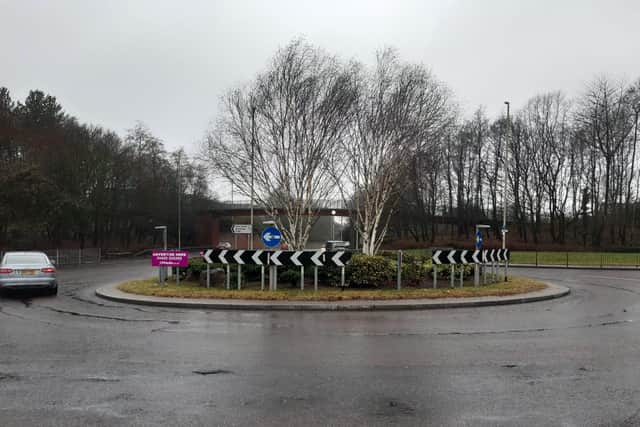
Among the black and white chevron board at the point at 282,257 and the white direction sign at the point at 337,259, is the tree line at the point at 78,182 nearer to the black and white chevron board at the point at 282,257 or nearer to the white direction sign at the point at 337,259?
the black and white chevron board at the point at 282,257

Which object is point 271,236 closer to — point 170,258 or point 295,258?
point 295,258

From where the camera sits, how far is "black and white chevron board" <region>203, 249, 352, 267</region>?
16.8 m

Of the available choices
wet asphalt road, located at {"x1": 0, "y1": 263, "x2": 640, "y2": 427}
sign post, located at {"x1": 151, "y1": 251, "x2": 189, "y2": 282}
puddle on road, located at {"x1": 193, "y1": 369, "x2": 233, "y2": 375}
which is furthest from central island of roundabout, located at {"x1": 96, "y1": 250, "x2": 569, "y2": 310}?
puddle on road, located at {"x1": 193, "y1": 369, "x2": 233, "y2": 375}

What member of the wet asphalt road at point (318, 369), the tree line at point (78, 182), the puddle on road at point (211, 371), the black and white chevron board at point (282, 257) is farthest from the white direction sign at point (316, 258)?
the tree line at point (78, 182)

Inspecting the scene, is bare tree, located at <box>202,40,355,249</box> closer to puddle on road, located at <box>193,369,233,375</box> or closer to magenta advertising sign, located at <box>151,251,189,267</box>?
magenta advertising sign, located at <box>151,251,189,267</box>

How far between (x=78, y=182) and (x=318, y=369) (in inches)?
1835

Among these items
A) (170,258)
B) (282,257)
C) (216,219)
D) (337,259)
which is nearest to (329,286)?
(337,259)

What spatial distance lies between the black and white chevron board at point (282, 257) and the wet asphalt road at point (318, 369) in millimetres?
3705

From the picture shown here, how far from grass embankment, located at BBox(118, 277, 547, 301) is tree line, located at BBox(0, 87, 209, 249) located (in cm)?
2880

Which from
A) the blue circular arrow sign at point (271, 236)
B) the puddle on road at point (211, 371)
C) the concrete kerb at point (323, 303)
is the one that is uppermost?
the blue circular arrow sign at point (271, 236)

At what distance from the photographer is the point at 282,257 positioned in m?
16.9

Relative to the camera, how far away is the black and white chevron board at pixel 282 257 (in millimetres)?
16827

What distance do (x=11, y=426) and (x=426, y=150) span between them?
24.4 m

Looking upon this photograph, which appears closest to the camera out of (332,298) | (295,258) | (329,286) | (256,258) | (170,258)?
(332,298)
